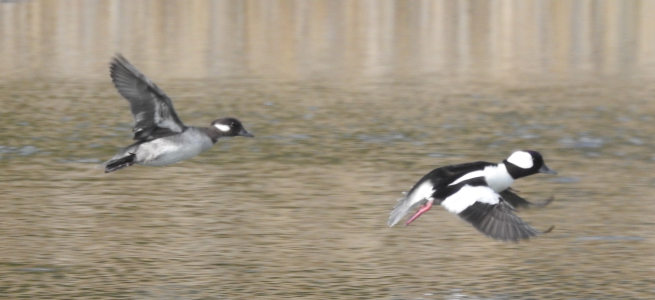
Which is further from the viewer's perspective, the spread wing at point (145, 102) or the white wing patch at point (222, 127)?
the white wing patch at point (222, 127)

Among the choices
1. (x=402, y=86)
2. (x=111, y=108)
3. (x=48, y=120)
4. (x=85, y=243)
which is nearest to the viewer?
(x=85, y=243)

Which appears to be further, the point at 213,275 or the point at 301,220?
the point at 301,220

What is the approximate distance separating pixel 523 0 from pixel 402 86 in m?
20.1

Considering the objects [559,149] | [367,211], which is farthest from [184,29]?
[367,211]

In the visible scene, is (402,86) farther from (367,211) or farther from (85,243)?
(85,243)

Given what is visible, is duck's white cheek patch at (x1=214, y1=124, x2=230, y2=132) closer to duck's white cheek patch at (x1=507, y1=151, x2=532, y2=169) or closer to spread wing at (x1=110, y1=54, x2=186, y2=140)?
spread wing at (x1=110, y1=54, x2=186, y2=140)

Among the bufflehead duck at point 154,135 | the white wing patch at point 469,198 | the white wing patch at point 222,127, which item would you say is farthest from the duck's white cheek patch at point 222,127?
the white wing patch at point 469,198

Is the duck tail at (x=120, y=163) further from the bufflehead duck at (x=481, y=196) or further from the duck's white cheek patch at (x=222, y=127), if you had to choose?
the bufflehead duck at (x=481, y=196)

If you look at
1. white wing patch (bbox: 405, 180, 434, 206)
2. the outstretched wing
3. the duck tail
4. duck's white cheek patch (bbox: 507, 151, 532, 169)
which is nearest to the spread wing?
the duck tail

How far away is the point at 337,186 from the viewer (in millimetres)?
13383

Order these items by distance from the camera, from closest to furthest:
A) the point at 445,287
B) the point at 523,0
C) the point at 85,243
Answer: the point at 445,287, the point at 85,243, the point at 523,0

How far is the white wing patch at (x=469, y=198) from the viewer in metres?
9.15

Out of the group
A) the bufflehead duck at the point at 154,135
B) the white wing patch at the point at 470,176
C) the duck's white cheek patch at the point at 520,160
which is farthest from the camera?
the bufflehead duck at the point at 154,135

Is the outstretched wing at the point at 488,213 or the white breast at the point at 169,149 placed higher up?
the white breast at the point at 169,149
